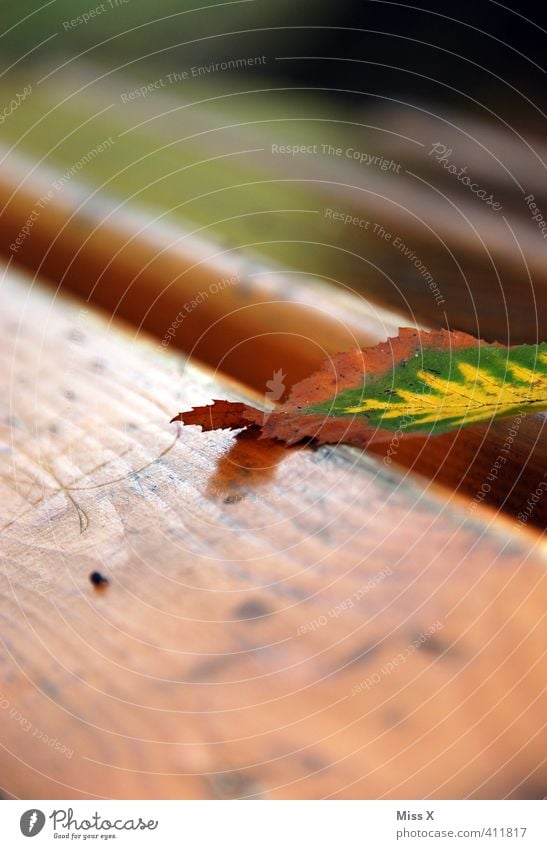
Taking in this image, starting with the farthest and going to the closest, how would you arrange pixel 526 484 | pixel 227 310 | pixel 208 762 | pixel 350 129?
pixel 350 129 < pixel 227 310 < pixel 526 484 < pixel 208 762

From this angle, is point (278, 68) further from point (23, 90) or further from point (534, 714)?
point (534, 714)

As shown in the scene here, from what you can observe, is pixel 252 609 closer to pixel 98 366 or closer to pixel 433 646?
pixel 433 646

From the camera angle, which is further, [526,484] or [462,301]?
[462,301]

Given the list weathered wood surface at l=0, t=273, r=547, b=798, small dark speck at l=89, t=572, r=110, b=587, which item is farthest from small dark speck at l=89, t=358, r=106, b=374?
small dark speck at l=89, t=572, r=110, b=587

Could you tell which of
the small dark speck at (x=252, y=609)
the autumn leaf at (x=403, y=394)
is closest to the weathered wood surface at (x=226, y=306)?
the autumn leaf at (x=403, y=394)

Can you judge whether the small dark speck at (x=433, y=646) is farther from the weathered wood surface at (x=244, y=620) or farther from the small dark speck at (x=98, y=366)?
the small dark speck at (x=98, y=366)

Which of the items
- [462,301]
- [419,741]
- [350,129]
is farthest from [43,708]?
[350,129]
